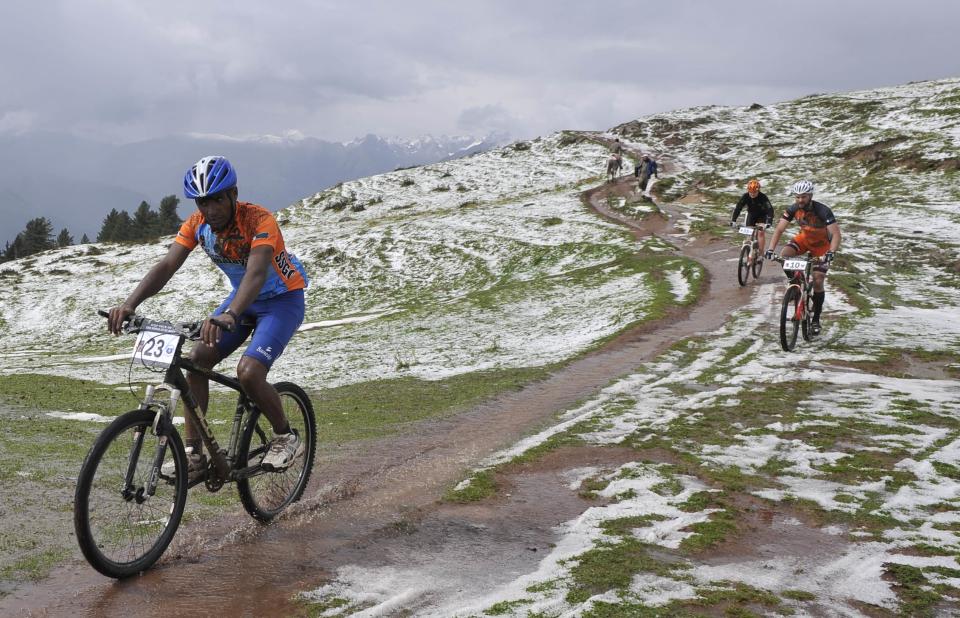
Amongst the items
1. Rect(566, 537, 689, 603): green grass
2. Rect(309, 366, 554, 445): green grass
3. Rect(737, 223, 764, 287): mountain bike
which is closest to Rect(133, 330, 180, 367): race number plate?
Rect(566, 537, 689, 603): green grass

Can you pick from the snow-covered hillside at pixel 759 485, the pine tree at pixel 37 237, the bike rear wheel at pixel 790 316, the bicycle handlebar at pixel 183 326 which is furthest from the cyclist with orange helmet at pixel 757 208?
the pine tree at pixel 37 237

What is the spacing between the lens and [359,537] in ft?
23.6

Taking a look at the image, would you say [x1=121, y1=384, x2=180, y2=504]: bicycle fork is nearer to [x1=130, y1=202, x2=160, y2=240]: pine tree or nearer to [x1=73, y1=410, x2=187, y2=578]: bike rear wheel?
[x1=73, y1=410, x2=187, y2=578]: bike rear wheel

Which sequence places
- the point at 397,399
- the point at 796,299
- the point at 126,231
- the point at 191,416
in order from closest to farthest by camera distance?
1. the point at 191,416
2. the point at 397,399
3. the point at 796,299
4. the point at 126,231

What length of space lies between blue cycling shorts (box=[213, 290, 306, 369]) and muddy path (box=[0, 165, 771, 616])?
→ 1.87m

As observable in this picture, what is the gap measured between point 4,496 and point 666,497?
7.71 metres

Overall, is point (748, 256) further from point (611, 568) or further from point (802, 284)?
point (611, 568)

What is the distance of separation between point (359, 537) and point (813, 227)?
14853mm

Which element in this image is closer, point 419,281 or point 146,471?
point 146,471

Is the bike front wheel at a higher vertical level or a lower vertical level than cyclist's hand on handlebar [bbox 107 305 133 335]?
lower

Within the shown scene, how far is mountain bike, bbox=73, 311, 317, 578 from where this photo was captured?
18.8 feet

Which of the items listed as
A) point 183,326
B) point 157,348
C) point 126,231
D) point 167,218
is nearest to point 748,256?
point 183,326

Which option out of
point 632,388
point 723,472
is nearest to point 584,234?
point 632,388

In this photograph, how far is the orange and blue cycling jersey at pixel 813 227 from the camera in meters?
17.2
